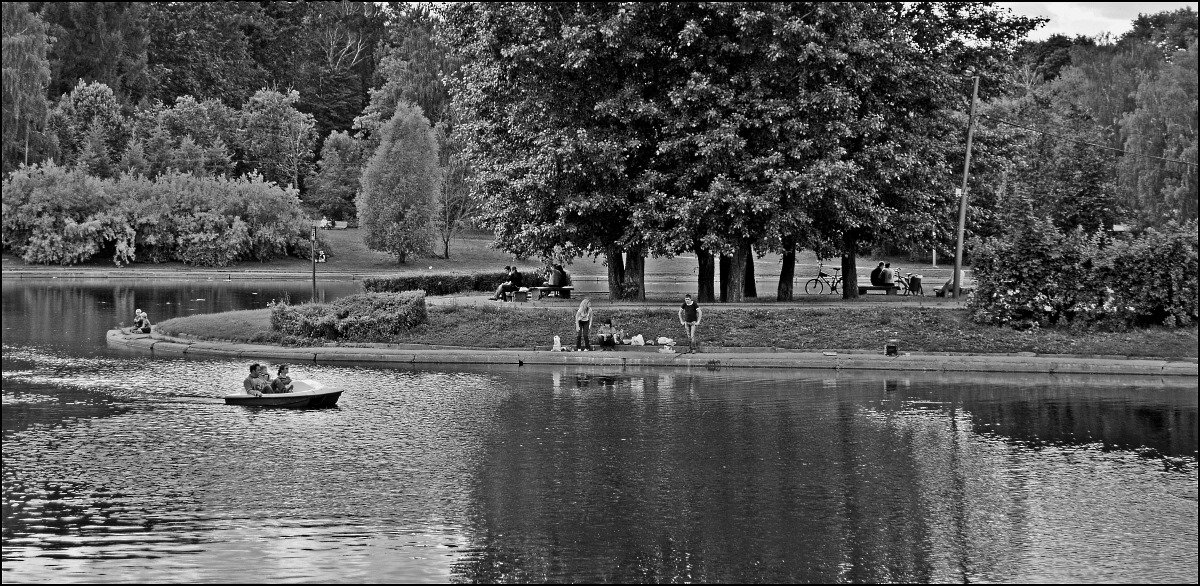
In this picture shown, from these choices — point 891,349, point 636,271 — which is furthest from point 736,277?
point 891,349

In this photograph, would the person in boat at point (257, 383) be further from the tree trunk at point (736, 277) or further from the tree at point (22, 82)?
the tree at point (22, 82)

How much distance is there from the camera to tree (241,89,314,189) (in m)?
108

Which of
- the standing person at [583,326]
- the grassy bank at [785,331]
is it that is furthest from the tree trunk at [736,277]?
the standing person at [583,326]

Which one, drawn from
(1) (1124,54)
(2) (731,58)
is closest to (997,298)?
(2) (731,58)

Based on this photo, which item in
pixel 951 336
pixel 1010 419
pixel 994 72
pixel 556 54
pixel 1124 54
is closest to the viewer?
pixel 1010 419


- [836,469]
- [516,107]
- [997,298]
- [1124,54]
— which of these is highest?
[1124,54]

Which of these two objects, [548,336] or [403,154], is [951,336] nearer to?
[548,336]

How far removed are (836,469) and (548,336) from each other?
19.0m

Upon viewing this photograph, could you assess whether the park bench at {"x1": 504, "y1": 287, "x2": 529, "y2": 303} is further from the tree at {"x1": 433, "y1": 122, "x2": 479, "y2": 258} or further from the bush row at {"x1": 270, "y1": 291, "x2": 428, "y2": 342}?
the tree at {"x1": 433, "y1": 122, "x2": 479, "y2": 258}

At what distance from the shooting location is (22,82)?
91.6 m

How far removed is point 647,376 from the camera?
111 ft

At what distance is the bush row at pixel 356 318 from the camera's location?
1555 inches

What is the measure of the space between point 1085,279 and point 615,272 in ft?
55.7

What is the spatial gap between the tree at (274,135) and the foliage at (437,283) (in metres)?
56.7
